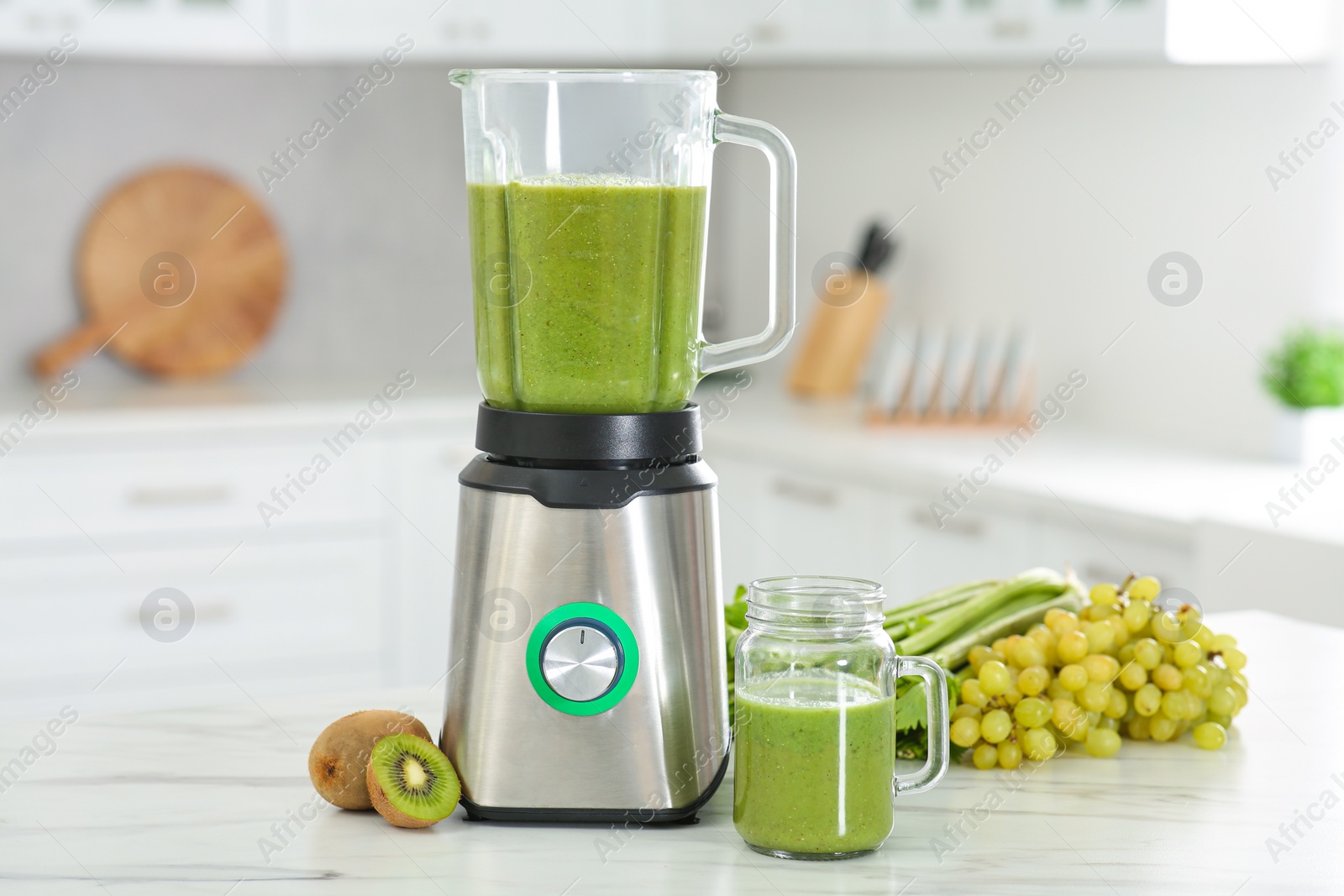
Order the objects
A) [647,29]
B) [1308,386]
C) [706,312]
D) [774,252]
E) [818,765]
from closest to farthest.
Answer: [818,765], [774,252], [1308,386], [647,29], [706,312]

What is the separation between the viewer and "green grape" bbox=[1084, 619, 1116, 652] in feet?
3.76

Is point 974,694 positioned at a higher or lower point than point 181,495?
higher

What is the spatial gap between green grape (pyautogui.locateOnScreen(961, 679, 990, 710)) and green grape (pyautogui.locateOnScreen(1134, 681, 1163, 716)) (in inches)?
5.0

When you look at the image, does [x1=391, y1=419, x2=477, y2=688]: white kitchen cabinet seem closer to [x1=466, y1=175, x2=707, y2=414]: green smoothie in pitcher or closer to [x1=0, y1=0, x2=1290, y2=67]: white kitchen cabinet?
[x1=0, y1=0, x2=1290, y2=67]: white kitchen cabinet

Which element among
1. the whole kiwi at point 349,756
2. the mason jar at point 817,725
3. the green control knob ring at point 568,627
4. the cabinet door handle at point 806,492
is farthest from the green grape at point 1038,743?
the cabinet door handle at point 806,492

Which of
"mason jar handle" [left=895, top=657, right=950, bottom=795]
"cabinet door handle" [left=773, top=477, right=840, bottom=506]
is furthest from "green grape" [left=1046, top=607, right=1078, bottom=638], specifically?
"cabinet door handle" [left=773, top=477, right=840, bottom=506]

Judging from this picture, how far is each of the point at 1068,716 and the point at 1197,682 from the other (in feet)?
0.35

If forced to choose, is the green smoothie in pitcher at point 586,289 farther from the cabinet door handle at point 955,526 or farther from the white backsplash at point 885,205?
the white backsplash at point 885,205

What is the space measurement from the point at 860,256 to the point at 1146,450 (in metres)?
0.92

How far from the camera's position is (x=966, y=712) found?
1.11 meters

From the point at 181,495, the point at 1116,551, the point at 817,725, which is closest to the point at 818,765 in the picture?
the point at 817,725

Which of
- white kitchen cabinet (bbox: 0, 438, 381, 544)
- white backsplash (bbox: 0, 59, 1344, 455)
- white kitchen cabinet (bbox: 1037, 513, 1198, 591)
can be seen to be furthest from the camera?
white kitchen cabinet (bbox: 0, 438, 381, 544)

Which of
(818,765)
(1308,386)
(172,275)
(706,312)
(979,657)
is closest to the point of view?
(818,765)

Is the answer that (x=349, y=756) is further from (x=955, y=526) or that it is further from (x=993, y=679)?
(x=955, y=526)
